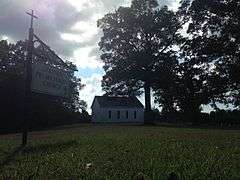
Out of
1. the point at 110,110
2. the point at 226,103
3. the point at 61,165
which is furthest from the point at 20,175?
the point at 110,110

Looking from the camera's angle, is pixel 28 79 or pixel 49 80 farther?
pixel 49 80

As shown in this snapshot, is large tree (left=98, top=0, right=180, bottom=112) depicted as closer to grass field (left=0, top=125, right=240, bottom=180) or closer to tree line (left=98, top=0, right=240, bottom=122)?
tree line (left=98, top=0, right=240, bottom=122)

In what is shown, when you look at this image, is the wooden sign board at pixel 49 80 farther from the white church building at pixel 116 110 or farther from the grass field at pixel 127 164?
the white church building at pixel 116 110

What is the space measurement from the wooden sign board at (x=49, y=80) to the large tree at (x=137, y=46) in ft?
137

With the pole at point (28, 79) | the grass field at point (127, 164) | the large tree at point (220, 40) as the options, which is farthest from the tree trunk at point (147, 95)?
the grass field at point (127, 164)

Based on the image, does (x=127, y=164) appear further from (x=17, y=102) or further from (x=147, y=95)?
(x=147, y=95)

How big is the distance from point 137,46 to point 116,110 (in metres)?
25.9

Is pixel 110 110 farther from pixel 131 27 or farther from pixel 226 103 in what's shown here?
Answer: pixel 226 103

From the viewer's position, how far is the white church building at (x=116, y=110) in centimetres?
9069

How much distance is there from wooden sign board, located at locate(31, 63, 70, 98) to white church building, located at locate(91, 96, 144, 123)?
65921 millimetres

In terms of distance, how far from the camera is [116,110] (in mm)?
91250

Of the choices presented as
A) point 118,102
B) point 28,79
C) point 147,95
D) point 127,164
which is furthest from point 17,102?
point 127,164

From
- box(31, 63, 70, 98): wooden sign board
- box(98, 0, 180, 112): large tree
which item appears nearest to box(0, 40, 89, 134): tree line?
box(98, 0, 180, 112): large tree

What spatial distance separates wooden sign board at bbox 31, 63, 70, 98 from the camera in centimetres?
2098
